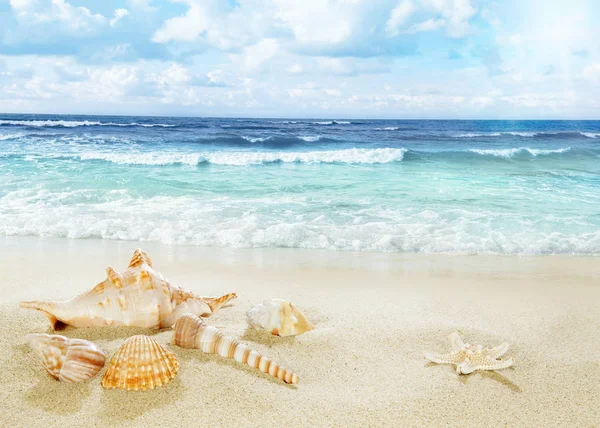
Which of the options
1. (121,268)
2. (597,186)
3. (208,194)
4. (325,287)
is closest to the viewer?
(325,287)

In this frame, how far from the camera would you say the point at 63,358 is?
2594 mm

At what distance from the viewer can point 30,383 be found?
2.64 meters

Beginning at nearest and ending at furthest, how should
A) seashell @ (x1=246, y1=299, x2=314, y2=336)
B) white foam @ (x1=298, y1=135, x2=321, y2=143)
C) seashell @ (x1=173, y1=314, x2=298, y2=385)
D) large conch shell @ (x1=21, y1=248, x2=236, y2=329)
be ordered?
seashell @ (x1=173, y1=314, x2=298, y2=385) → large conch shell @ (x1=21, y1=248, x2=236, y2=329) → seashell @ (x1=246, y1=299, x2=314, y2=336) → white foam @ (x1=298, y1=135, x2=321, y2=143)

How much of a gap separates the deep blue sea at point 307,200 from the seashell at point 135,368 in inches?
159

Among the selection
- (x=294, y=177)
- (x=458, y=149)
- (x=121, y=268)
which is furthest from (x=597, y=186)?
(x=121, y=268)

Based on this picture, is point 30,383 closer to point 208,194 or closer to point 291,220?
point 291,220

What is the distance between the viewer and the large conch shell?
10.3 feet

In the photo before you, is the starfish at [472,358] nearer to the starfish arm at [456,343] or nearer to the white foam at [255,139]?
the starfish arm at [456,343]

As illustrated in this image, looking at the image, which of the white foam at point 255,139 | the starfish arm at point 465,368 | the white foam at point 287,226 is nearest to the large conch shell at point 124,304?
the starfish arm at point 465,368

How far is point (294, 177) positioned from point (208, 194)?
3899 millimetres

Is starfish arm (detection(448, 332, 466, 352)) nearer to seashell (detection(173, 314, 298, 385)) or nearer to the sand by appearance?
the sand

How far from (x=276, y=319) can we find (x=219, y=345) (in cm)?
52

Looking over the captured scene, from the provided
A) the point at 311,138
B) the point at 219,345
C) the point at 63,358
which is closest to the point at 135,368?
the point at 63,358

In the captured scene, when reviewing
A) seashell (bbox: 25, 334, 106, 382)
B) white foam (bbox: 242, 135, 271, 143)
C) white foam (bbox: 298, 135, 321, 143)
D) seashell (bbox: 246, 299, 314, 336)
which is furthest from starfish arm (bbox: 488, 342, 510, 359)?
white foam (bbox: 298, 135, 321, 143)
